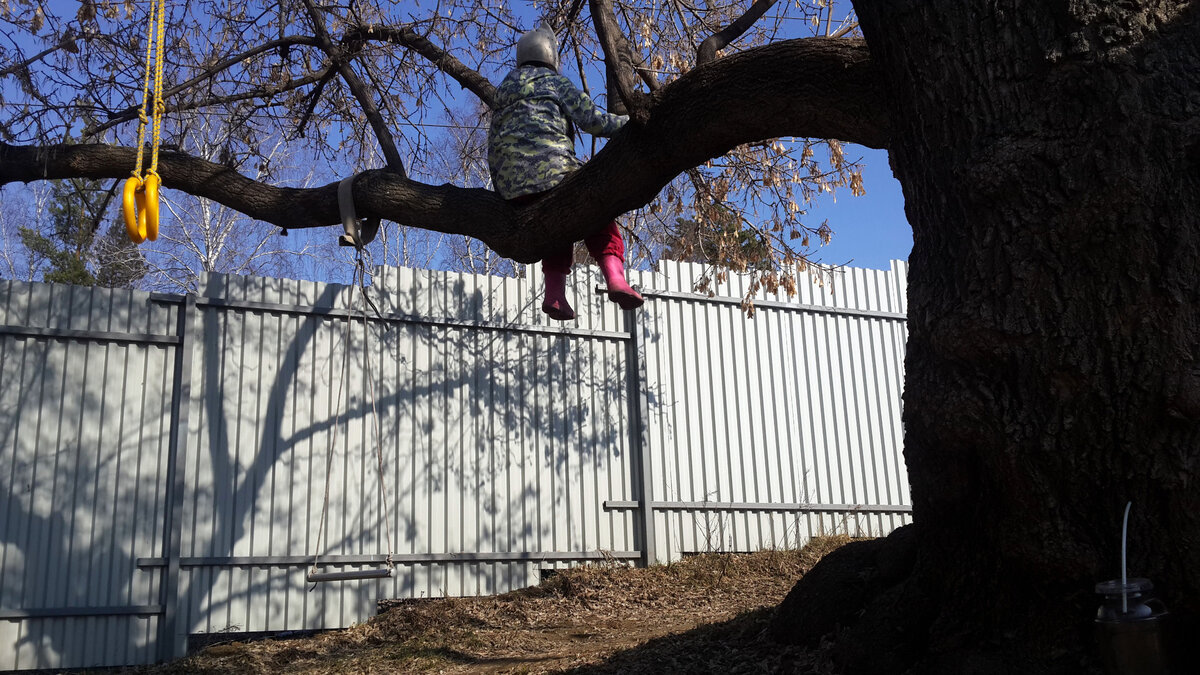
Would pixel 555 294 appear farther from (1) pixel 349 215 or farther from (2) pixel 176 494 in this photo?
(2) pixel 176 494

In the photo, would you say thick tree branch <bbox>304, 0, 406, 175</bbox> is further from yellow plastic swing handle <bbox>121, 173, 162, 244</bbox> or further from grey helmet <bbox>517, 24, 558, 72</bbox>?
yellow plastic swing handle <bbox>121, 173, 162, 244</bbox>

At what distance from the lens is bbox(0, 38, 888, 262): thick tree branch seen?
3.69 m

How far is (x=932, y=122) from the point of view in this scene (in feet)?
10.2

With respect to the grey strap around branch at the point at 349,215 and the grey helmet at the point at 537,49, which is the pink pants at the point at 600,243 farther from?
the grey helmet at the point at 537,49

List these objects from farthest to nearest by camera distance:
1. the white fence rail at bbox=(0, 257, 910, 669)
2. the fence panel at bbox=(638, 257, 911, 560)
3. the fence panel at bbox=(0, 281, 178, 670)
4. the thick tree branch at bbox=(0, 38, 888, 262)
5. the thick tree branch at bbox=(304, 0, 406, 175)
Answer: the fence panel at bbox=(638, 257, 911, 560) < the white fence rail at bbox=(0, 257, 910, 669) < the fence panel at bbox=(0, 281, 178, 670) < the thick tree branch at bbox=(304, 0, 406, 175) < the thick tree branch at bbox=(0, 38, 888, 262)

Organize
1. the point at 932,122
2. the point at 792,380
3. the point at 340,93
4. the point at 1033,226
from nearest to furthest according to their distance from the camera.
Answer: the point at 1033,226, the point at 932,122, the point at 340,93, the point at 792,380

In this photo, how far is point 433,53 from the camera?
22.1 ft

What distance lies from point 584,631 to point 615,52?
3541 millimetres

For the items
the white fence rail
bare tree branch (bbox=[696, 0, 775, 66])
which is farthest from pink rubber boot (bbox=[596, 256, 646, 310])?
the white fence rail

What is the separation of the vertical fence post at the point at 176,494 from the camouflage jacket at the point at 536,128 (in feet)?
9.94

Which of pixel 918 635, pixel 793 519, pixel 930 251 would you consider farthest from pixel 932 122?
pixel 793 519

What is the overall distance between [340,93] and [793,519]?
5.19m

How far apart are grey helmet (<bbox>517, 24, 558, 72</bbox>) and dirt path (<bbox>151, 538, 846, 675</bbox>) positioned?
10.3ft

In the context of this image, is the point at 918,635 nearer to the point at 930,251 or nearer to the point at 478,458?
the point at 930,251
